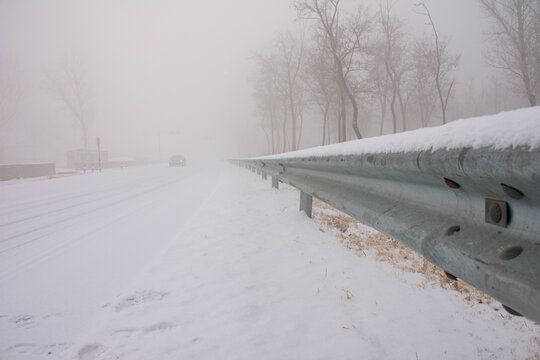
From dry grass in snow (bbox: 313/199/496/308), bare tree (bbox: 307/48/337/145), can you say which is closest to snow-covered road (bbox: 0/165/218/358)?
dry grass in snow (bbox: 313/199/496/308)

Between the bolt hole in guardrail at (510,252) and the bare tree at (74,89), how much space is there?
42.0m

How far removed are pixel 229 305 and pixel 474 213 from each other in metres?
1.46

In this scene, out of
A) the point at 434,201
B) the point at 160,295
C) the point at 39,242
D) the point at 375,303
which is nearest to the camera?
the point at 434,201

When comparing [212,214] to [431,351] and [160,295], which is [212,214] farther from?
[431,351]

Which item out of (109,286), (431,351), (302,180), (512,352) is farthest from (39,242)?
(512,352)

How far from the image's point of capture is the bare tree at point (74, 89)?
33.9m

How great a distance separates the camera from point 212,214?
4273mm

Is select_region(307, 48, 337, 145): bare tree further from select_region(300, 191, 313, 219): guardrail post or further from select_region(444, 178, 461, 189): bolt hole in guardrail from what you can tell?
select_region(444, 178, 461, 189): bolt hole in guardrail

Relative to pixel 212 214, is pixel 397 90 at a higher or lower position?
higher

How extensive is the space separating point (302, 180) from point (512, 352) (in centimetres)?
253

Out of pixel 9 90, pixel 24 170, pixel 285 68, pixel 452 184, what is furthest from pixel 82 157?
pixel 452 184

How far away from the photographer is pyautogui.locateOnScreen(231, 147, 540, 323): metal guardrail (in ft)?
2.41

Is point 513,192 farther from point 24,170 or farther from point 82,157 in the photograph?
point 82,157

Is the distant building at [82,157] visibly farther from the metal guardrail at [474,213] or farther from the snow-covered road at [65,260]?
the metal guardrail at [474,213]
